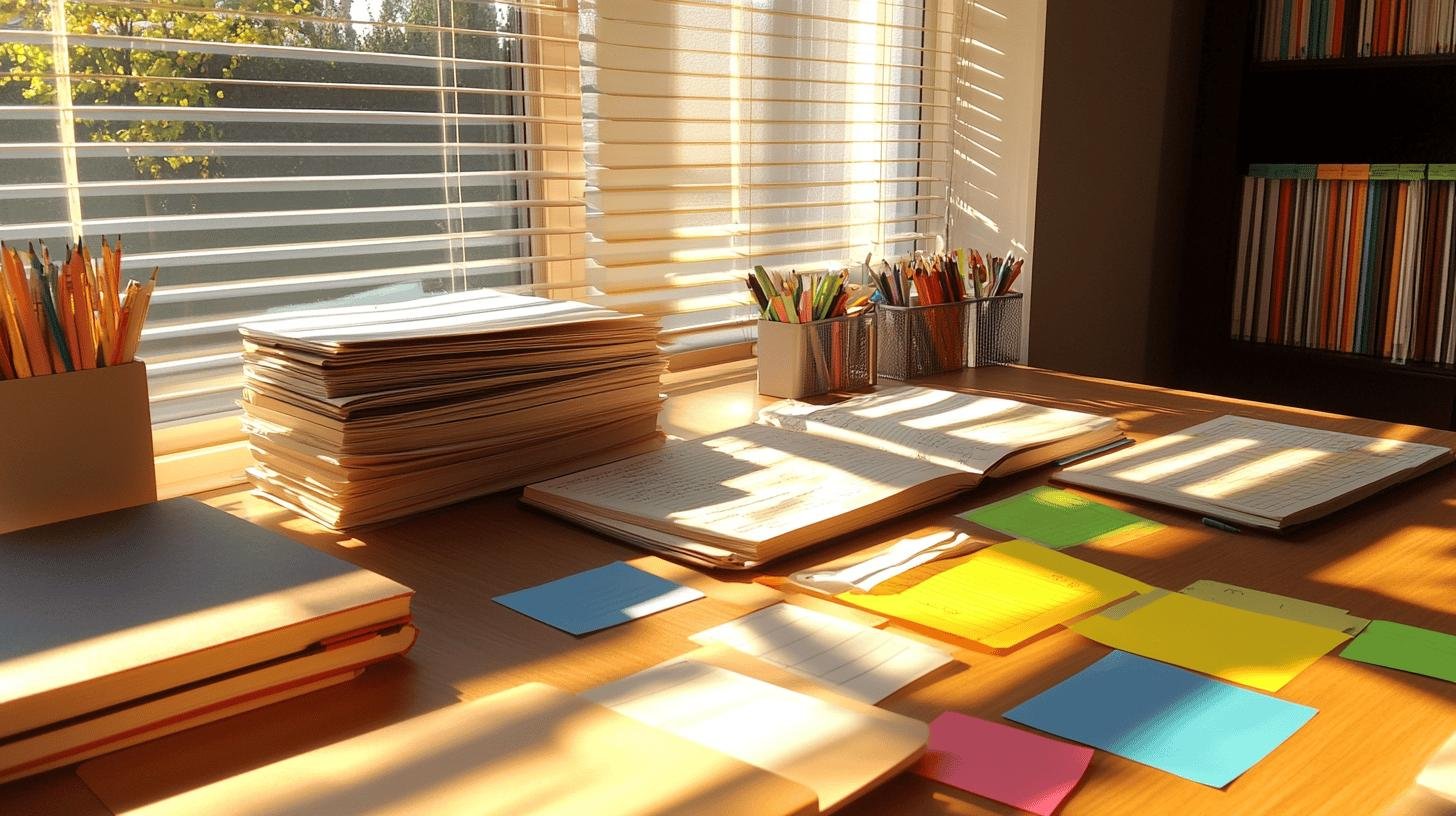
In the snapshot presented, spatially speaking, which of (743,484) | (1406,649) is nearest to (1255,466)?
(1406,649)

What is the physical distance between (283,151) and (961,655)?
94cm

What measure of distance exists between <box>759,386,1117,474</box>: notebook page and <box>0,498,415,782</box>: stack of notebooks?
24.9 inches

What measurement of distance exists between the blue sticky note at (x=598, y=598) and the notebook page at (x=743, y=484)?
0.07 m

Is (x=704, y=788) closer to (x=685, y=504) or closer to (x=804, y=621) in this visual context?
(x=804, y=621)

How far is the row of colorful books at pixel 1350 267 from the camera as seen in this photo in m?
2.27

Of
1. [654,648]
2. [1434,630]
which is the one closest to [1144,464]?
[1434,630]

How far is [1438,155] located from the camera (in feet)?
8.18

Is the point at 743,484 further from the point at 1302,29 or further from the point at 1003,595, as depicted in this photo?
the point at 1302,29

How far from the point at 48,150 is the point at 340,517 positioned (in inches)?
18.4

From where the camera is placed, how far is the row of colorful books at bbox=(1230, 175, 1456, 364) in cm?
227

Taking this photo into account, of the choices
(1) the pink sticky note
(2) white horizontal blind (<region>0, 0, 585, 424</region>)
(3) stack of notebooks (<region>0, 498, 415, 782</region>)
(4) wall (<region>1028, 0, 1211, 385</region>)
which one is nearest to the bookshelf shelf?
(4) wall (<region>1028, 0, 1211, 385</region>)

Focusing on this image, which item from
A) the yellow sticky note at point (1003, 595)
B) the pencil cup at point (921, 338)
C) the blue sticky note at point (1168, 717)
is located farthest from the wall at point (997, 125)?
the blue sticky note at point (1168, 717)

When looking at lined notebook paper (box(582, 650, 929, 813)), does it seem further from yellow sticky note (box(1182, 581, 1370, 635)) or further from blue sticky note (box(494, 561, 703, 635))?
yellow sticky note (box(1182, 581, 1370, 635))

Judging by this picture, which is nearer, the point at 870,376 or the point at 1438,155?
the point at 870,376
